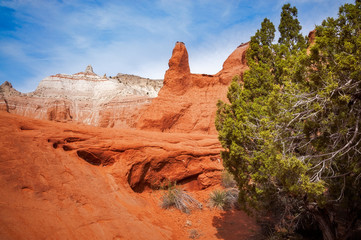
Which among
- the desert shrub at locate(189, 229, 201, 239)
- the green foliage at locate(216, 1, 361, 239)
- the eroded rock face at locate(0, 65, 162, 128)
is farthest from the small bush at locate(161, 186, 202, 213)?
the eroded rock face at locate(0, 65, 162, 128)

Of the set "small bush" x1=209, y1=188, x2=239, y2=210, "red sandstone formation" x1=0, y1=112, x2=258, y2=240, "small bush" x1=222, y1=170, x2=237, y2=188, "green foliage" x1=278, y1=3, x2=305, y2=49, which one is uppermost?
"green foliage" x1=278, y1=3, x2=305, y2=49

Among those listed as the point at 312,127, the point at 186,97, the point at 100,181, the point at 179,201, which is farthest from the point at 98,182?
the point at 186,97

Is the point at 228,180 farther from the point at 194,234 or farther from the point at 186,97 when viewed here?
the point at 186,97

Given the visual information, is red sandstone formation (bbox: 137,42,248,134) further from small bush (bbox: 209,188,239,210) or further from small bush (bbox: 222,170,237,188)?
small bush (bbox: 209,188,239,210)

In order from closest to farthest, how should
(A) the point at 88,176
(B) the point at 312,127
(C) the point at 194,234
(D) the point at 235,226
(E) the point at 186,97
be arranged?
1. (B) the point at 312,127
2. (C) the point at 194,234
3. (A) the point at 88,176
4. (D) the point at 235,226
5. (E) the point at 186,97

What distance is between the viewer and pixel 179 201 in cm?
974

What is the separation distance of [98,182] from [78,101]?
3127cm

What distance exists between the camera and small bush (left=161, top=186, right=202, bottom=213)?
9.55 metres

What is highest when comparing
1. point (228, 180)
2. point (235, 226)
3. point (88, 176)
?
point (88, 176)

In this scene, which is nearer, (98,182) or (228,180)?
(98,182)

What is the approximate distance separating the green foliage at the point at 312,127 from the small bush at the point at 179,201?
3.72 meters

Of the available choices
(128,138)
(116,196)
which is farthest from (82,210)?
(128,138)

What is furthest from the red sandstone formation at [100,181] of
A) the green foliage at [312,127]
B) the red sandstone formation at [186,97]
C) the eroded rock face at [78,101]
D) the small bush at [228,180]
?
the eroded rock face at [78,101]

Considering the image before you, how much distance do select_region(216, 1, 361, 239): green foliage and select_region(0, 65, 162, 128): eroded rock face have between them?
2533 cm
